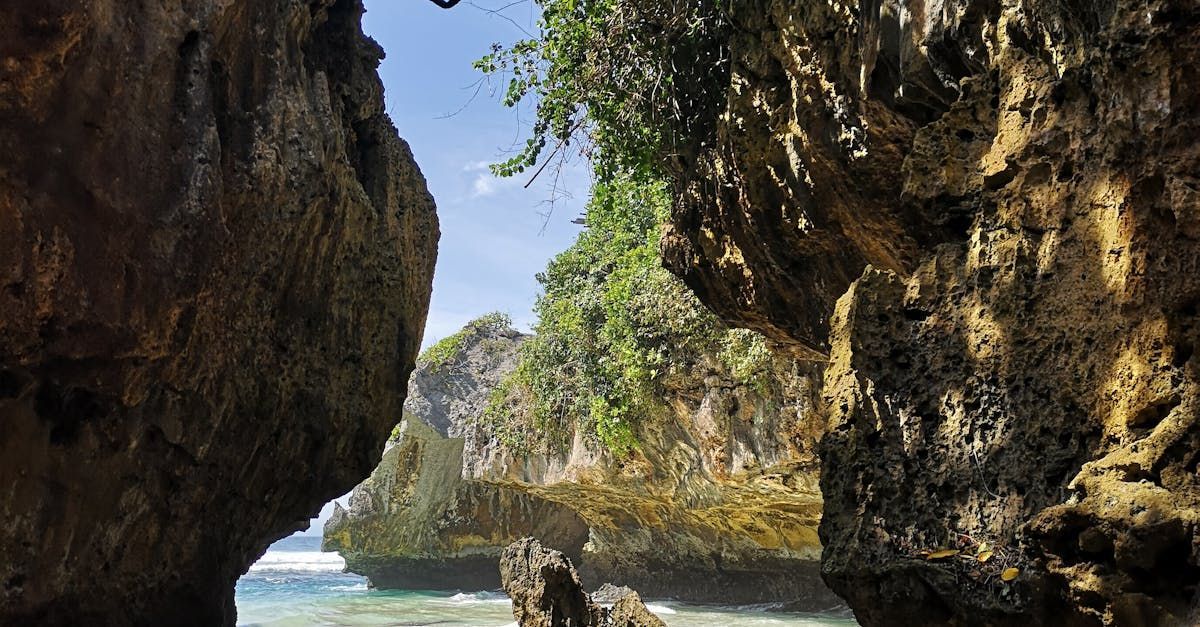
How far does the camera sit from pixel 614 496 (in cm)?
1700

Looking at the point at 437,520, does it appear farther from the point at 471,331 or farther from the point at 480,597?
the point at 471,331

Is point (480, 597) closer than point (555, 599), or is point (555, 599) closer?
point (555, 599)

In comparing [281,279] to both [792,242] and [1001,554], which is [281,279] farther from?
[1001,554]

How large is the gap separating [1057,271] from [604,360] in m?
10.7

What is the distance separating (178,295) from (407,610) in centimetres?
1590

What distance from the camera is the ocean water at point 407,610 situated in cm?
1561

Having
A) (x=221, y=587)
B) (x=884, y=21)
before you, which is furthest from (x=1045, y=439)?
(x=221, y=587)

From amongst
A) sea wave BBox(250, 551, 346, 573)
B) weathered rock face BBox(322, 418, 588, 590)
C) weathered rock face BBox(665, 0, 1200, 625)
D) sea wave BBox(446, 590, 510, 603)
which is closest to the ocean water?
sea wave BBox(446, 590, 510, 603)

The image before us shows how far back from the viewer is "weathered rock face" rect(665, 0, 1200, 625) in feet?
7.76

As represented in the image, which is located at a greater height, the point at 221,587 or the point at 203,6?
the point at 203,6

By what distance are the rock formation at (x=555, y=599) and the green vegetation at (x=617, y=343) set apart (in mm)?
3977

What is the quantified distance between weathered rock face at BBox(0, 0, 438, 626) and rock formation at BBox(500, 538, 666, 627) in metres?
1.78

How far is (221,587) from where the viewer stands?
22.2 feet

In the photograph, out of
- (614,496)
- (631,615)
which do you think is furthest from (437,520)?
(631,615)
